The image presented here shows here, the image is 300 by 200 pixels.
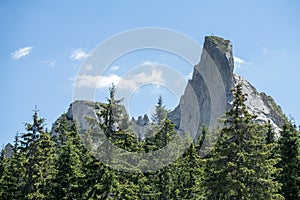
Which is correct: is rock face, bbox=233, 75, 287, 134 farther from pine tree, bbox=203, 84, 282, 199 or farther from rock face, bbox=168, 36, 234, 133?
pine tree, bbox=203, 84, 282, 199

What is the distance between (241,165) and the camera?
18.5 metres

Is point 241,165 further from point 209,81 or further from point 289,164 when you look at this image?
point 209,81

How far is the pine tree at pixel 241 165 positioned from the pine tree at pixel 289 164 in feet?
20.0

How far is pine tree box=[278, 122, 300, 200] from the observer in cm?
2403

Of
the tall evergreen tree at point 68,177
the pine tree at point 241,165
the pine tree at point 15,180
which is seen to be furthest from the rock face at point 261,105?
the pine tree at point 241,165

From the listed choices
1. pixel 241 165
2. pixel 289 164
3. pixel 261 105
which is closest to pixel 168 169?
pixel 289 164

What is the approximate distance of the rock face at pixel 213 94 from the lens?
104312 mm

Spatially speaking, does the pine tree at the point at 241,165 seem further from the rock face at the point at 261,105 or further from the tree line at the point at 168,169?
the rock face at the point at 261,105

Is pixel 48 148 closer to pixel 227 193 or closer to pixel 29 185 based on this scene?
pixel 29 185

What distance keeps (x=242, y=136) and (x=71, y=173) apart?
1287cm

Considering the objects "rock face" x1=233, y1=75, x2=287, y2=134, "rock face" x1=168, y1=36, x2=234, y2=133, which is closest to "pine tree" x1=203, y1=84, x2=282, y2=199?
"rock face" x1=168, y1=36, x2=234, y2=133

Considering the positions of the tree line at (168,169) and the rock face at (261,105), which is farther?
the rock face at (261,105)

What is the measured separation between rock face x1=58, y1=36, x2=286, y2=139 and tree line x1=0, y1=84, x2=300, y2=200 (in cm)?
7243

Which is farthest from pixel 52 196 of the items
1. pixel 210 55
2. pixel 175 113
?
pixel 175 113
